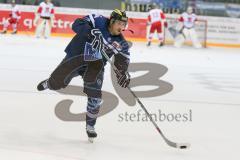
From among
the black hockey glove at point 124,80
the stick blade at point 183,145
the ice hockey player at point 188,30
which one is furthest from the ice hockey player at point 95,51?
the ice hockey player at point 188,30

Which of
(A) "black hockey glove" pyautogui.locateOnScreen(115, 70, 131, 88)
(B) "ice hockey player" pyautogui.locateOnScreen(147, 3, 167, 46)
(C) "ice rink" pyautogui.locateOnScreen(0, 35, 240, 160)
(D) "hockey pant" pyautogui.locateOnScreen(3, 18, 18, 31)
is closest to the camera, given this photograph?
(C) "ice rink" pyautogui.locateOnScreen(0, 35, 240, 160)

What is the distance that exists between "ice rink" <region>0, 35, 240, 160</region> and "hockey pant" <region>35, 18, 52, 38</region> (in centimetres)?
607

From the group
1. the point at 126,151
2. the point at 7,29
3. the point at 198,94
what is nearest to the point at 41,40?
the point at 7,29

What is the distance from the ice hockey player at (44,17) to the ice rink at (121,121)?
6107 millimetres

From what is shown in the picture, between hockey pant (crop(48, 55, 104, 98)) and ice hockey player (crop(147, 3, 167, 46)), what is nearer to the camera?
hockey pant (crop(48, 55, 104, 98))

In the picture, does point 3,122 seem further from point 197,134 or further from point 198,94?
point 198,94

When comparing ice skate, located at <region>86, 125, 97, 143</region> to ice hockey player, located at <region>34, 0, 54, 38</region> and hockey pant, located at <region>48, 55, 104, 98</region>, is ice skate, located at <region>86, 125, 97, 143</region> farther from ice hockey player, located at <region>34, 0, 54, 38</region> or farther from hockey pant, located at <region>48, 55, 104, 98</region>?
ice hockey player, located at <region>34, 0, 54, 38</region>

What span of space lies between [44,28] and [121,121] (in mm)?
11028

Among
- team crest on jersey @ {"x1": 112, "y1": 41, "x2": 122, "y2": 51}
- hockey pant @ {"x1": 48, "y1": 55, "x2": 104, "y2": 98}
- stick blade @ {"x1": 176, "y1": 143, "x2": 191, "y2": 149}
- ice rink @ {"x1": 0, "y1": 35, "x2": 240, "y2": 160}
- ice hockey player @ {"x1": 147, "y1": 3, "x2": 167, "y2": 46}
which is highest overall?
team crest on jersey @ {"x1": 112, "y1": 41, "x2": 122, "y2": 51}

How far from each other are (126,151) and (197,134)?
1003 millimetres

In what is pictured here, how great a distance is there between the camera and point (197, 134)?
4945 millimetres

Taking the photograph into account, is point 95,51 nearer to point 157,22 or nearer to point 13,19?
point 157,22

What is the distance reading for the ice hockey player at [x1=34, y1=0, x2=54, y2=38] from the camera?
15930mm

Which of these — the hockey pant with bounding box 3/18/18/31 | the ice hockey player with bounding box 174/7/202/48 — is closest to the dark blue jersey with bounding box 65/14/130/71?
the ice hockey player with bounding box 174/7/202/48
